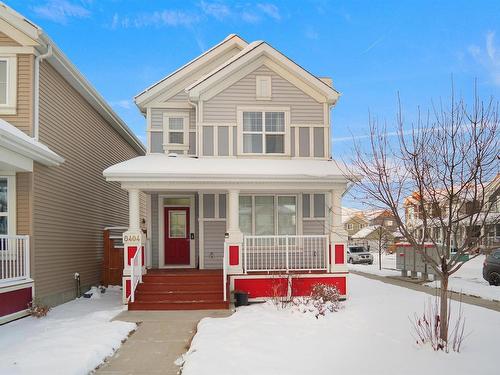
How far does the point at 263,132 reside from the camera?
1373 cm

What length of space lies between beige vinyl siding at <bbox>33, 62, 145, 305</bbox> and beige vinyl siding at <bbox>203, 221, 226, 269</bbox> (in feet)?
12.5

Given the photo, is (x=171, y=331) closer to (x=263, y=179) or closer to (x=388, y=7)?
(x=263, y=179)

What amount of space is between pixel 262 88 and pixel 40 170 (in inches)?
260

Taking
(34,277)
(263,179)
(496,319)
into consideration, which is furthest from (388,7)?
(34,277)

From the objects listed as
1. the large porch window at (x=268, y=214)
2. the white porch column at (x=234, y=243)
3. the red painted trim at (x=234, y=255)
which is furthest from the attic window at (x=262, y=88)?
the red painted trim at (x=234, y=255)

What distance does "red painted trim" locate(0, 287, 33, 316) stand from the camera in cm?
915

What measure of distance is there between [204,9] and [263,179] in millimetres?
14312

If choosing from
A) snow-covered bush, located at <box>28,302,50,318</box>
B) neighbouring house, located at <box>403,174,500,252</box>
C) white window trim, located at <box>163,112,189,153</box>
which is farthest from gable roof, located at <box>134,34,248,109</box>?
neighbouring house, located at <box>403,174,500,252</box>

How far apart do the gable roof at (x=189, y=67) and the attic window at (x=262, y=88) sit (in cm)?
233

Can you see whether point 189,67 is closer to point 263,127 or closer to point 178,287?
point 263,127

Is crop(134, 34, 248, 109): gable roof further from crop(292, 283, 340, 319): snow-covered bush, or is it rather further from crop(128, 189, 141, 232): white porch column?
crop(292, 283, 340, 319): snow-covered bush

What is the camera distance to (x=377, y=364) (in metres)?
6.21

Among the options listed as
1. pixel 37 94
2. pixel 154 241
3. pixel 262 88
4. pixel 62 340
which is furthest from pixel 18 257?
pixel 262 88

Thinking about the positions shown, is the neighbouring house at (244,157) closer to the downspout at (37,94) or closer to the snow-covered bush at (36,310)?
the downspout at (37,94)
